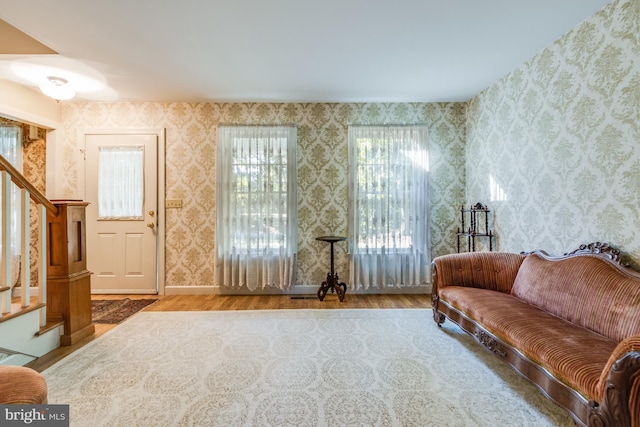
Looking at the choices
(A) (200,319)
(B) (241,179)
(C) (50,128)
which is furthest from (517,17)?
(C) (50,128)

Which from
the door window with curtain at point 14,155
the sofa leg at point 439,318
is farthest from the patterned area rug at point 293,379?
the door window with curtain at point 14,155

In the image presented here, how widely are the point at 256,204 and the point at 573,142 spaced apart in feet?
11.1

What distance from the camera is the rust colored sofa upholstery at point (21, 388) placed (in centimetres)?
119

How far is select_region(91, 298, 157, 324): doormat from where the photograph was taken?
3.26m

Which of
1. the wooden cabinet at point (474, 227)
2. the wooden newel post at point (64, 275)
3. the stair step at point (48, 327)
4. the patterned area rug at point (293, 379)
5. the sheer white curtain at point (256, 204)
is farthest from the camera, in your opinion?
the sheer white curtain at point (256, 204)

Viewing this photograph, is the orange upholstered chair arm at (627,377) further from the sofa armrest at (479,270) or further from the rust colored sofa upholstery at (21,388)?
the rust colored sofa upholstery at (21,388)

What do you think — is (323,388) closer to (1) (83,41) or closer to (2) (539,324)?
(2) (539,324)

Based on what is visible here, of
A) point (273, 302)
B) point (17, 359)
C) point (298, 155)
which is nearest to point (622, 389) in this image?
point (273, 302)

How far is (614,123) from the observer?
82.4 inches

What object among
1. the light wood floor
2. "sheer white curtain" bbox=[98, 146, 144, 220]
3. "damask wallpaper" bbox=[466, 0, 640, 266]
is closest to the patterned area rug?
the light wood floor

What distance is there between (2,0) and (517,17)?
365 centimetres

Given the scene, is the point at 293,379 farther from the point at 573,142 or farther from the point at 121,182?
the point at 121,182
